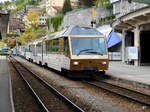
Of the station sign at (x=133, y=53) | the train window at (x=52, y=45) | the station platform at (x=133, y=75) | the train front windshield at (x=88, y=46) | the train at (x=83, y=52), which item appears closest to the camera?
the station platform at (x=133, y=75)

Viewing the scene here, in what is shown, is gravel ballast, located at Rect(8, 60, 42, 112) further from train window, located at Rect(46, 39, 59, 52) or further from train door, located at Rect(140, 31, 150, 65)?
train door, located at Rect(140, 31, 150, 65)

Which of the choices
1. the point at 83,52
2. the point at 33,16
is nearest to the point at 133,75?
the point at 83,52

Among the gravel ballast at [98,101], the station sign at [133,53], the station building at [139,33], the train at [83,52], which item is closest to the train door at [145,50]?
the station building at [139,33]

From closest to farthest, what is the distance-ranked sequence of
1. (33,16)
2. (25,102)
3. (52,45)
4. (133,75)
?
(25,102), (133,75), (52,45), (33,16)

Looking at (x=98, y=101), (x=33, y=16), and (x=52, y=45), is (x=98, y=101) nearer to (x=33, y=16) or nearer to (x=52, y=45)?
(x=52, y=45)

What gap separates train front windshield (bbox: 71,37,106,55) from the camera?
65.2 ft

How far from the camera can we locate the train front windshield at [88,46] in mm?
19859

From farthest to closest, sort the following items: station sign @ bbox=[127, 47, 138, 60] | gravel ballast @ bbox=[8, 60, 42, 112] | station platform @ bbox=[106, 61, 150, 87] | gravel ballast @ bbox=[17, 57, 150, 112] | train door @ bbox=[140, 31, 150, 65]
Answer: train door @ bbox=[140, 31, 150, 65] → station sign @ bbox=[127, 47, 138, 60] → station platform @ bbox=[106, 61, 150, 87] → gravel ballast @ bbox=[8, 60, 42, 112] → gravel ballast @ bbox=[17, 57, 150, 112]

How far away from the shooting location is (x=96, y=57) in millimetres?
19875

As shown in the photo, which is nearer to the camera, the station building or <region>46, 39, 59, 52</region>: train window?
<region>46, 39, 59, 52</region>: train window

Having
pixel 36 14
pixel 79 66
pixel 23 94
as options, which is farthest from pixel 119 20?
pixel 36 14

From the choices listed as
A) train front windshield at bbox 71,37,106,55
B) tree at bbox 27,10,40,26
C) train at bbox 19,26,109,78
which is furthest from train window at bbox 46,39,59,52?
tree at bbox 27,10,40,26

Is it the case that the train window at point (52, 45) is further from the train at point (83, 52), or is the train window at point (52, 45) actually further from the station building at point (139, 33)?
the station building at point (139, 33)

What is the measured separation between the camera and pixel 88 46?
20094mm
